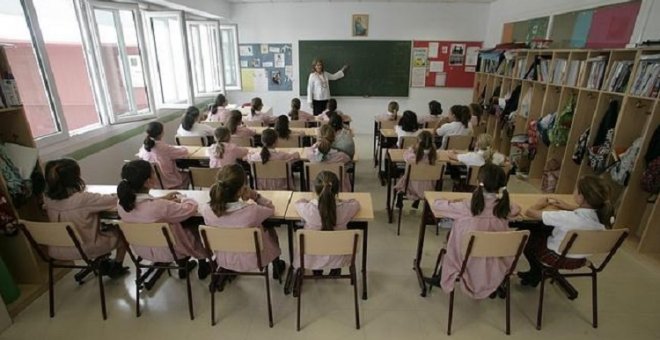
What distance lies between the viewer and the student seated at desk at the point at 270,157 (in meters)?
3.38

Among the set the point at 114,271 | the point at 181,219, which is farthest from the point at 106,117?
the point at 181,219

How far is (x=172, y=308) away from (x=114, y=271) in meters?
0.73

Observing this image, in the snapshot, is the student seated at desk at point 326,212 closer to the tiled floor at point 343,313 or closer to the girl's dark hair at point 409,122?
the tiled floor at point 343,313

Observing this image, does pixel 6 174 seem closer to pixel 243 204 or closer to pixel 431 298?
pixel 243 204

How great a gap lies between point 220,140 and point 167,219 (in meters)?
1.47

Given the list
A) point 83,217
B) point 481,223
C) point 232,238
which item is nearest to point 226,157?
point 83,217

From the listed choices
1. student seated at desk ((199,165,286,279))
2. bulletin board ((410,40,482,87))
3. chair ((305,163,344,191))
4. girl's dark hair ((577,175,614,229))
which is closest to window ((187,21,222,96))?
bulletin board ((410,40,482,87))

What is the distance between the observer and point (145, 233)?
2.12 meters

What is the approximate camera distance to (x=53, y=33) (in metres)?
3.85

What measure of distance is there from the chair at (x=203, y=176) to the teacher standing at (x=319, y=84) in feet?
14.8

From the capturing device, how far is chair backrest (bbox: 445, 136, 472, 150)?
4.46 meters

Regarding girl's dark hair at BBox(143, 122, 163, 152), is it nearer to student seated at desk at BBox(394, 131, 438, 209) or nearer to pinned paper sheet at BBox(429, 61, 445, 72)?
student seated at desk at BBox(394, 131, 438, 209)

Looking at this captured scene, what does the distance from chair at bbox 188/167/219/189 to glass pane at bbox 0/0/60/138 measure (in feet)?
5.10

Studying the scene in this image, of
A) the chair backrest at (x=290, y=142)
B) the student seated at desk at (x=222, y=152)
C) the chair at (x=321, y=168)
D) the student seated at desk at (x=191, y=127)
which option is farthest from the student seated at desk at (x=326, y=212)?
the student seated at desk at (x=191, y=127)
